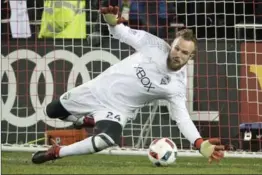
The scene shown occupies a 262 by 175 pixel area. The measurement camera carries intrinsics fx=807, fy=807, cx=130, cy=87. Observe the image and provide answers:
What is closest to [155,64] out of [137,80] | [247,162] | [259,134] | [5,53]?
[137,80]

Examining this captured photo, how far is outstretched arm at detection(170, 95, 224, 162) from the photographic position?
6.41 meters

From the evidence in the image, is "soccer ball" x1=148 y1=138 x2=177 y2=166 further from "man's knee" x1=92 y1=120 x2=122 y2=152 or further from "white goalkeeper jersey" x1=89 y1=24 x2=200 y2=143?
"man's knee" x1=92 y1=120 x2=122 y2=152

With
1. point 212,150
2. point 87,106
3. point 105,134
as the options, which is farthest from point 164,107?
point 212,150

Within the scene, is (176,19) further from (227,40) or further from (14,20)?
(14,20)

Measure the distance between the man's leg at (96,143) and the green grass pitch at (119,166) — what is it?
119 mm

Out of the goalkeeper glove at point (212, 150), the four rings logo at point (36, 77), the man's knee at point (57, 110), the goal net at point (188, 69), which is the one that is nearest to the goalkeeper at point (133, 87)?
the man's knee at point (57, 110)

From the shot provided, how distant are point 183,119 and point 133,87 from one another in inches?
21.4

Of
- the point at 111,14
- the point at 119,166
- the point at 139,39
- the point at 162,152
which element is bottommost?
the point at 119,166

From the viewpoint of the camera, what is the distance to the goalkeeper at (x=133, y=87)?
6.90 metres

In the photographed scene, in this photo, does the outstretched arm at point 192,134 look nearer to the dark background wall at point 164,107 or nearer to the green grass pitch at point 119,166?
the green grass pitch at point 119,166

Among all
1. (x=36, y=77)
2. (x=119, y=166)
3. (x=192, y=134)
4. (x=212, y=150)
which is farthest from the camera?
(x=36, y=77)

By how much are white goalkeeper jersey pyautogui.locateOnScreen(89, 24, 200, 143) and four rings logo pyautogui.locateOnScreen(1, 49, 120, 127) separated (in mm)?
2991

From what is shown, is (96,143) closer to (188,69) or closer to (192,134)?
(192,134)

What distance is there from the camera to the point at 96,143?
22.0ft
